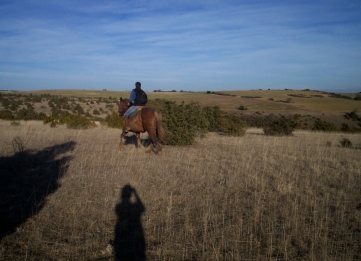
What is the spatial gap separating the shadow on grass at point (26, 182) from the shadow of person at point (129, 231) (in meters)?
1.51

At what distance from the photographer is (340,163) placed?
29.1ft

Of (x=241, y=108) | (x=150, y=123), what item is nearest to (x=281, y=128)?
(x=150, y=123)

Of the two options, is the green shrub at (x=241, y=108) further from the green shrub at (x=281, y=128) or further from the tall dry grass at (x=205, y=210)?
the tall dry grass at (x=205, y=210)

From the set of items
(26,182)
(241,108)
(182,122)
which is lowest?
(26,182)

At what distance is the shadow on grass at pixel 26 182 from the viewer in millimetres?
4715

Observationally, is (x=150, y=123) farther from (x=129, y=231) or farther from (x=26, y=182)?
(x=129, y=231)

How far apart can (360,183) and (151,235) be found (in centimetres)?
538

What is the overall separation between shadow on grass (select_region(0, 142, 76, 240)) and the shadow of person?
59.6 inches

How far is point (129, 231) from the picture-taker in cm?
418

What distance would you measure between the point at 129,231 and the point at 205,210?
1.40 meters

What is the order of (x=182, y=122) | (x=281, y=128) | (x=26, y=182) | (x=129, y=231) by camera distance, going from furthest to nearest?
(x=281, y=128), (x=182, y=122), (x=26, y=182), (x=129, y=231)

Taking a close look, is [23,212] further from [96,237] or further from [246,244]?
[246,244]

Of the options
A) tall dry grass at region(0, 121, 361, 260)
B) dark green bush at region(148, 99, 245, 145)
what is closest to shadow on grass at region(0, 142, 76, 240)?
tall dry grass at region(0, 121, 361, 260)

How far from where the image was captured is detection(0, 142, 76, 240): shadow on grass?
186 inches
